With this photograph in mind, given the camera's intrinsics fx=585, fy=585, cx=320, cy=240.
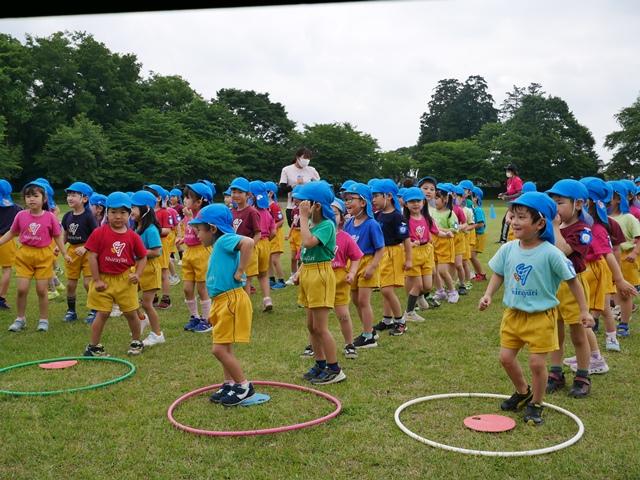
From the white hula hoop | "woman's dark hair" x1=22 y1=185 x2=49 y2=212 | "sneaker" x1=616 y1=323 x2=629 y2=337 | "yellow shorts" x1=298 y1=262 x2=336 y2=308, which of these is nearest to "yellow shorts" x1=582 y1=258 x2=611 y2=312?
"sneaker" x1=616 y1=323 x2=629 y2=337

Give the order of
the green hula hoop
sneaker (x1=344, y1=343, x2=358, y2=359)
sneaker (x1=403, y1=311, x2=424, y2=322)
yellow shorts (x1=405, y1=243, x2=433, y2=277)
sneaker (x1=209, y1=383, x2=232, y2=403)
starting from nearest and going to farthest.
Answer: sneaker (x1=209, y1=383, x2=232, y2=403) → the green hula hoop → sneaker (x1=344, y1=343, x2=358, y2=359) → sneaker (x1=403, y1=311, x2=424, y2=322) → yellow shorts (x1=405, y1=243, x2=433, y2=277)

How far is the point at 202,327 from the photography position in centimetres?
933

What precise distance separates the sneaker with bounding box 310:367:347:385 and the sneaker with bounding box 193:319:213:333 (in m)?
3.07

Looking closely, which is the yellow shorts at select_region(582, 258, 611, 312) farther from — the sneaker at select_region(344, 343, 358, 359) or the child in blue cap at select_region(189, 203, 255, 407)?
the child in blue cap at select_region(189, 203, 255, 407)

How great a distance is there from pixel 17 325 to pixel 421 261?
672 cm

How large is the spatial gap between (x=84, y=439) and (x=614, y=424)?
4746mm

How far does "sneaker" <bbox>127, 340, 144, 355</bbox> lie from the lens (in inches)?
312

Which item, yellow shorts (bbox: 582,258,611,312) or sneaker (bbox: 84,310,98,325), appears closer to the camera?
yellow shorts (bbox: 582,258,611,312)

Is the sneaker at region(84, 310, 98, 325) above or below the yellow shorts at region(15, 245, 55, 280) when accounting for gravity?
below

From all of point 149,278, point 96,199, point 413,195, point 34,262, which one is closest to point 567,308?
point 413,195

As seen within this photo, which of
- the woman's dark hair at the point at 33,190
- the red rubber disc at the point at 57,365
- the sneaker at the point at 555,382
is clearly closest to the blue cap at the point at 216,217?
the red rubber disc at the point at 57,365

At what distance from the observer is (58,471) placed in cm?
453

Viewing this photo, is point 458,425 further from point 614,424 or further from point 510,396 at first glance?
point 614,424

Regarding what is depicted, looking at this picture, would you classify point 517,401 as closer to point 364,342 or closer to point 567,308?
point 567,308
